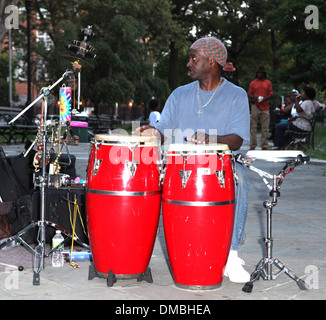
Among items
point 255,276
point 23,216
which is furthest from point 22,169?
point 255,276

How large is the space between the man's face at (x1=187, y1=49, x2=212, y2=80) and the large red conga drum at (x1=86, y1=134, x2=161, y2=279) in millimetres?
704

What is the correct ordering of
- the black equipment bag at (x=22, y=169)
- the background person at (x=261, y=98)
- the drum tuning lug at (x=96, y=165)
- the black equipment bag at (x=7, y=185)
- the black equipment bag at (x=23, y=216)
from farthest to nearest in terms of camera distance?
the background person at (x=261, y=98), the black equipment bag at (x=22, y=169), the black equipment bag at (x=7, y=185), the black equipment bag at (x=23, y=216), the drum tuning lug at (x=96, y=165)

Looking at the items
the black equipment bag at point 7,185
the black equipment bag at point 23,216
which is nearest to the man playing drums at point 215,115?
the black equipment bag at point 23,216

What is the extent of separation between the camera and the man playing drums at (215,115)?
4.50 metres

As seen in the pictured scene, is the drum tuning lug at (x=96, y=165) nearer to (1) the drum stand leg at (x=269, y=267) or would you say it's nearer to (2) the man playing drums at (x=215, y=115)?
(2) the man playing drums at (x=215, y=115)

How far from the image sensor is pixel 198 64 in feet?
15.1

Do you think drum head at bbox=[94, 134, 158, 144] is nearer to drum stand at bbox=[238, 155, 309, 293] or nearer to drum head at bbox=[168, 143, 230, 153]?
drum head at bbox=[168, 143, 230, 153]

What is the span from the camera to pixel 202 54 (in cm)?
460

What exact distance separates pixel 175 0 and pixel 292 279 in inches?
1299

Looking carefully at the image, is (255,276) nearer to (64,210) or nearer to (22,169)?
(64,210)

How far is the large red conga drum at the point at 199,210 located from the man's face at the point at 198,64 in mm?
792

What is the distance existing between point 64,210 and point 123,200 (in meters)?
1.48
